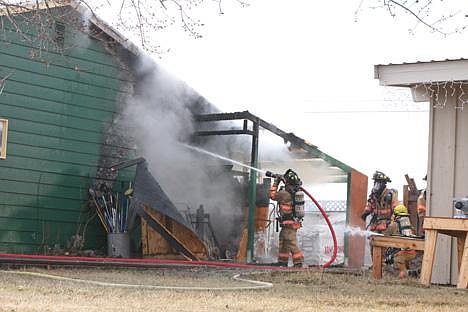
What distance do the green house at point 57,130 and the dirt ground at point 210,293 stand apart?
9.54ft

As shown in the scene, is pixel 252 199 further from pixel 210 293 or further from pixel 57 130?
pixel 210 293

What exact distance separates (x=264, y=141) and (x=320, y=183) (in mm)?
2264

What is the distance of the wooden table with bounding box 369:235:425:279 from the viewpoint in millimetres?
10453

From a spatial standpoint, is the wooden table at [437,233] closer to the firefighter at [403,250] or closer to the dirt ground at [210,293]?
the dirt ground at [210,293]

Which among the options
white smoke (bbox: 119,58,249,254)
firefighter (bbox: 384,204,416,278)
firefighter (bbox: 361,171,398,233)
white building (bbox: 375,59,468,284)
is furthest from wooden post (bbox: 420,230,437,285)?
white smoke (bbox: 119,58,249,254)

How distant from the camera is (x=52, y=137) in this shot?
45.5ft

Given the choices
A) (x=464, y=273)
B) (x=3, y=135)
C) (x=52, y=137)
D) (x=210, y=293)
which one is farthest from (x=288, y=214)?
(x=210, y=293)

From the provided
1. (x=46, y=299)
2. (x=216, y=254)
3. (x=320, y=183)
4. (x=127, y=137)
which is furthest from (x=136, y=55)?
(x=46, y=299)

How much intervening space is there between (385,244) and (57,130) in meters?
5.93

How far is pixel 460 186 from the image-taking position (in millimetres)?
11039

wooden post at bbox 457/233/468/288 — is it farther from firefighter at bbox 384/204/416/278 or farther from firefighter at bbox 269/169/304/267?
firefighter at bbox 269/169/304/267

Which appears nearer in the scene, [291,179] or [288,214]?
[291,179]

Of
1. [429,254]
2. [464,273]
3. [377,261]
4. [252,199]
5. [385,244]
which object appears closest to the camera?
[464,273]

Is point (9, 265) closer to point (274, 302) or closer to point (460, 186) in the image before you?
point (274, 302)
